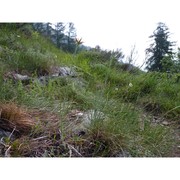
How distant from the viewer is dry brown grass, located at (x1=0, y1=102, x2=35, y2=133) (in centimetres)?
98

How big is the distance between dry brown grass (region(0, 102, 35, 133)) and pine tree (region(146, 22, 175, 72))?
0.69m

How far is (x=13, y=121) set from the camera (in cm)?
99

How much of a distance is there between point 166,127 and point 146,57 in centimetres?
32

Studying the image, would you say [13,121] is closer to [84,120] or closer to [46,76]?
[84,120]

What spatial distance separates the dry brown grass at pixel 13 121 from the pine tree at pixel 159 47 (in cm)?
69

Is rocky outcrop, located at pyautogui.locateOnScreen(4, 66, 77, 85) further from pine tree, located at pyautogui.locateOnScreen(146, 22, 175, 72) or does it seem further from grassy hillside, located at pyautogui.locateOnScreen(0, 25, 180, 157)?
pine tree, located at pyautogui.locateOnScreen(146, 22, 175, 72)

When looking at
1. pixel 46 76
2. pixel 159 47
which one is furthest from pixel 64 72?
pixel 159 47

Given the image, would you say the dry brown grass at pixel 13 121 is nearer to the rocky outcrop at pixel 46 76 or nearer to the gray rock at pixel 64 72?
the rocky outcrop at pixel 46 76

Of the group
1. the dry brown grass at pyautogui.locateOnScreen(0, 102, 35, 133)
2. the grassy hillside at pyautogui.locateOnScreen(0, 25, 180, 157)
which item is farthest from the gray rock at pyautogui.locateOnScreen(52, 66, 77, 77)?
the dry brown grass at pyautogui.locateOnScreen(0, 102, 35, 133)

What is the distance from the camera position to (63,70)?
1.70 meters

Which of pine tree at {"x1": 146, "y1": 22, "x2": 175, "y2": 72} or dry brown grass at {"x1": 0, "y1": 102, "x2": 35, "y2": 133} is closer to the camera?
dry brown grass at {"x1": 0, "y1": 102, "x2": 35, "y2": 133}

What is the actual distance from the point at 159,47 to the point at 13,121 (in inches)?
33.3
